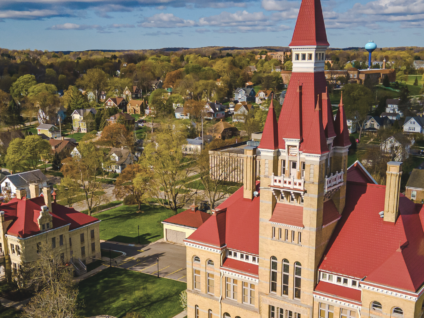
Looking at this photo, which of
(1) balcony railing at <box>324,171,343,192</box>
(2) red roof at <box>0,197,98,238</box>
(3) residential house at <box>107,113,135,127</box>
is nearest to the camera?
(1) balcony railing at <box>324,171,343,192</box>

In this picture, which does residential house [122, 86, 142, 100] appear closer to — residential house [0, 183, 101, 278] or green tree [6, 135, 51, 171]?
green tree [6, 135, 51, 171]

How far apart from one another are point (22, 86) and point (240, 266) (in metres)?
171

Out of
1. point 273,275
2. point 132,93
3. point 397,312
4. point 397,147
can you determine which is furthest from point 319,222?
point 132,93

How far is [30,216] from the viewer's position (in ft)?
154

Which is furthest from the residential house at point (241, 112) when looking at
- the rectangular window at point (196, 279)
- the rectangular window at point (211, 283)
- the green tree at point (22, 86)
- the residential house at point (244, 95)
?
the rectangular window at point (211, 283)

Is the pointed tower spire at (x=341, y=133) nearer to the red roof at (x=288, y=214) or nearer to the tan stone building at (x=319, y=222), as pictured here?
the tan stone building at (x=319, y=222)

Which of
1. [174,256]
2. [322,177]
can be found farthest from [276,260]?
[174,256]

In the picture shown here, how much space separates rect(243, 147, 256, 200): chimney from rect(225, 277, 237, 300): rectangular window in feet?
24.2

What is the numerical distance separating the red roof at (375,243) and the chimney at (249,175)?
27.1ft

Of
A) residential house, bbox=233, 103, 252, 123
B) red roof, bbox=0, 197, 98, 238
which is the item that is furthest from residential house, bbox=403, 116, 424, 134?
red roof, bbox=0, 197, 98, 238

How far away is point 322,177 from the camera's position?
28.8 meters

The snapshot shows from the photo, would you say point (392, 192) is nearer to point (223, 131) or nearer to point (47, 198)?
point (47, 198)

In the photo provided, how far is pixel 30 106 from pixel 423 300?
151 meters

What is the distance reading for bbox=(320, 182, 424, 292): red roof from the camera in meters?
26.8
